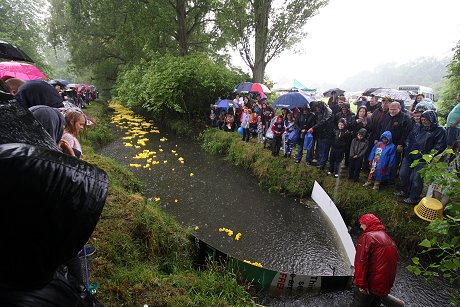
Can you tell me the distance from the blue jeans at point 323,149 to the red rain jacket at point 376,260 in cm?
459

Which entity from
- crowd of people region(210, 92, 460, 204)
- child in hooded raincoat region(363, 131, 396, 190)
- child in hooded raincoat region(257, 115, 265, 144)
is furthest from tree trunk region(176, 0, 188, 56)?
child in hooded raincoat region(363, 131, 396, 190)

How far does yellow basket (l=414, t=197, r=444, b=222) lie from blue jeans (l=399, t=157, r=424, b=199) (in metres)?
0.34

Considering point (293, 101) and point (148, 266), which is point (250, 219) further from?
point (293, 101)

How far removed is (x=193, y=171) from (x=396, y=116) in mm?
7184

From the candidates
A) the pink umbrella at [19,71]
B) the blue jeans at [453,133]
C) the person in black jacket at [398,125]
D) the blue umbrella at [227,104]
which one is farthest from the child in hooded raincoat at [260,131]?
the pink umbrella at [19,71]

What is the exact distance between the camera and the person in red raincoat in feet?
11.1

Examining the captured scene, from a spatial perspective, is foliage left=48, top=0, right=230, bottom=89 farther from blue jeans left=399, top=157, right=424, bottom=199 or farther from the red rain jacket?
the red rain jacket

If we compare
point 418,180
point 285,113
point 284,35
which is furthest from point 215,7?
point 418,180

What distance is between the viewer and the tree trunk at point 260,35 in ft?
48.6

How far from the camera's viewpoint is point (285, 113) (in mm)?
9234

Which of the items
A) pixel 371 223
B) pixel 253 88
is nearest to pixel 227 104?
pixel 253 88

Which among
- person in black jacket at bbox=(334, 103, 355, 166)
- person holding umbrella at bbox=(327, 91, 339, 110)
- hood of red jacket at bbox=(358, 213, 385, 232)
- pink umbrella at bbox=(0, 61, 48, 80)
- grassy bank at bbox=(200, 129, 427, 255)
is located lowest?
grassy bank at bbox=(200, 129, 427, 255)

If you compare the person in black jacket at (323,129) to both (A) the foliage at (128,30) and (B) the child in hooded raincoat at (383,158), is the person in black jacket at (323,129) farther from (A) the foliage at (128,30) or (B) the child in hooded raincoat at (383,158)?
(A) the foliage at (128,30)

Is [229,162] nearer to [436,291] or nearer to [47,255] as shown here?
[436,291]
